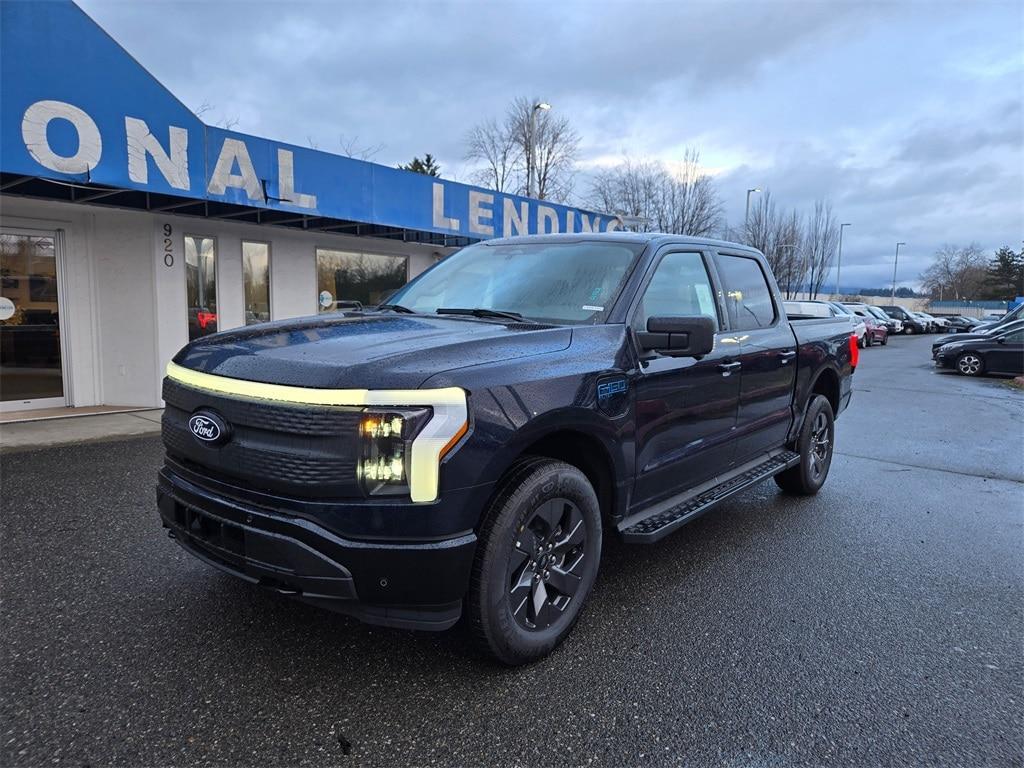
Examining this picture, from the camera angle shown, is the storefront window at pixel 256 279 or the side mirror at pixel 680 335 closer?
the side mirror at pixel 680 335

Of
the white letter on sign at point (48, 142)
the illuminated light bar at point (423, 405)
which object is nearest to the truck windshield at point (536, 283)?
the illuminated light bar at point (423, 405)

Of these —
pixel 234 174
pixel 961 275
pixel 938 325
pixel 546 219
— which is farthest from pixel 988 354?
pixel 961 275

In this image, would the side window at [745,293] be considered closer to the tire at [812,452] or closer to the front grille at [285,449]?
the tire at [812,452]

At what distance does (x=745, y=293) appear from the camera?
4.58 metres

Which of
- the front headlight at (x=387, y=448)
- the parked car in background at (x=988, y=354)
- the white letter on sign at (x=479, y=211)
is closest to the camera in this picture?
the front headlight at (x=387, y=448)

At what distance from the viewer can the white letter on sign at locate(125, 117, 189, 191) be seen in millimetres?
7168

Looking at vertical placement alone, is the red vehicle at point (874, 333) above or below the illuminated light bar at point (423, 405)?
below

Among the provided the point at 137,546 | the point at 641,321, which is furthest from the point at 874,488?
the point at 137,546

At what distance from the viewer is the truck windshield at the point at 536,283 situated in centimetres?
342

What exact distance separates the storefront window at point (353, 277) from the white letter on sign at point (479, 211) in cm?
158

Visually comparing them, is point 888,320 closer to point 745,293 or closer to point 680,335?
point 745,293

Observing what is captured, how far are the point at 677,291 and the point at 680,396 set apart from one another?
2.27 feet

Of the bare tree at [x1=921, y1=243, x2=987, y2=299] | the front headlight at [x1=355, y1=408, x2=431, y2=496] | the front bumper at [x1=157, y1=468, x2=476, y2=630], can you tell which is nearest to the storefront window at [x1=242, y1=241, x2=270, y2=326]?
the front bumper at [x1=157, y1=468, x2=476, y2=630]

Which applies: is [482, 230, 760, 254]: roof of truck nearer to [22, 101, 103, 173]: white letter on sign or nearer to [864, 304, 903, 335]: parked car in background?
[22, 101, 103, 173]: white letter on sign
